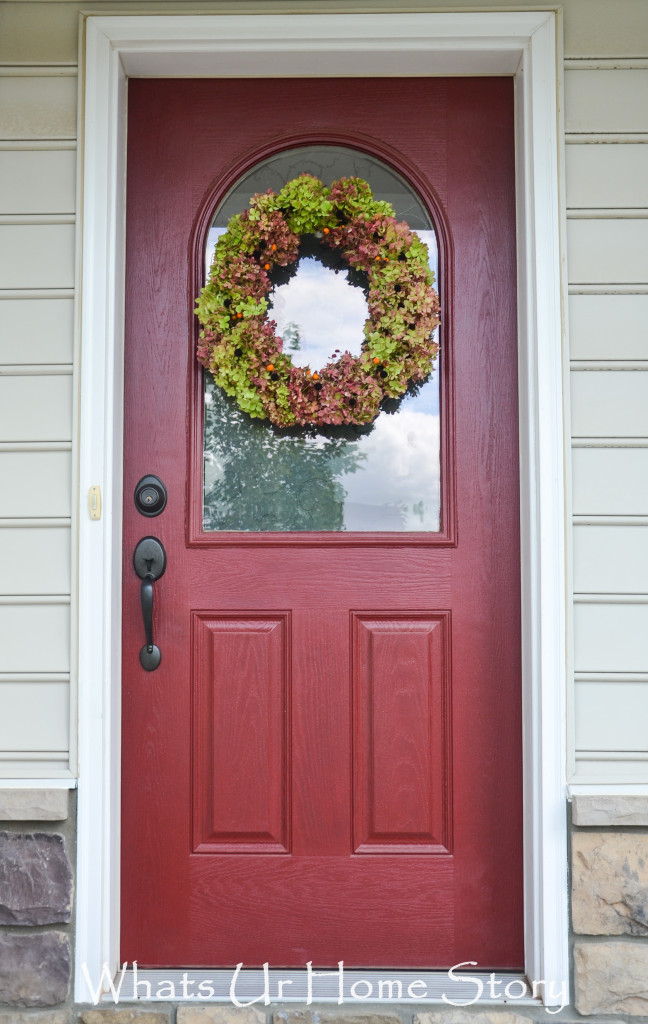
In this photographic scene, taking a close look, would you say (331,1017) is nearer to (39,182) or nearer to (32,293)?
(32,293)

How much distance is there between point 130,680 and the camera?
5.94 feet

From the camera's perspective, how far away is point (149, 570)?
1.81 meters

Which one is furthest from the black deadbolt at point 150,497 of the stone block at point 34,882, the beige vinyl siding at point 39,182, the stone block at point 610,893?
the stone block at point 610,893

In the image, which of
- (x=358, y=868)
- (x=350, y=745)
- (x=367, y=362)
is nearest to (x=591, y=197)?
(x=367, y=362)

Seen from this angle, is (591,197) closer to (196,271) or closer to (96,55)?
(196,271)

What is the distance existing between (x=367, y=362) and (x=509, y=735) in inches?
36.9

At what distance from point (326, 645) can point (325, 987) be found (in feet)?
2.49

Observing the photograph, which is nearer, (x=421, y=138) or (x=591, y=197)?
(x=591, y=197)

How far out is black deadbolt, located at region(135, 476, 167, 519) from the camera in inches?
71.8

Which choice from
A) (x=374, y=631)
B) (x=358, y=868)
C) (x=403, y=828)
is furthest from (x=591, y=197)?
(x=358, y=868)

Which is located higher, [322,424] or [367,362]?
[367,362]

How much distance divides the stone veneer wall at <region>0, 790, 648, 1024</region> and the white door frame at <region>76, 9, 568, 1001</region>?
43 mm

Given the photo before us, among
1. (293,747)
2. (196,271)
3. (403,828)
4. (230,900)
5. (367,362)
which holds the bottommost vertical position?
(230,900)

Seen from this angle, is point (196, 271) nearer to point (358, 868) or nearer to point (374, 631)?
point (374, 631)
